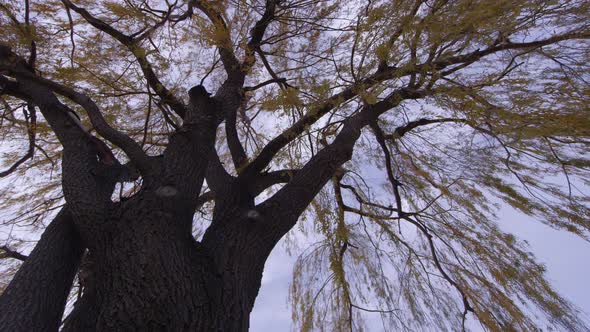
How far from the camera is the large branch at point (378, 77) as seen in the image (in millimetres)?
2131

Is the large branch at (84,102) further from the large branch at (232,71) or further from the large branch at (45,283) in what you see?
the large branch at (232,71)

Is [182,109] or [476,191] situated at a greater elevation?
[182,109]

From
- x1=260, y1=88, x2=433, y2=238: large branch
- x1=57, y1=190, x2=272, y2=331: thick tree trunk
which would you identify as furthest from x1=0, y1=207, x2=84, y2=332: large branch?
x1=260, y1=88, x2=433, y2=238: large branch

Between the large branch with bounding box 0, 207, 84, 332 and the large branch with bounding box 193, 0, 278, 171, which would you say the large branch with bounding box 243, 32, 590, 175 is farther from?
the large branch with bounding box 0, 207, 84, 332

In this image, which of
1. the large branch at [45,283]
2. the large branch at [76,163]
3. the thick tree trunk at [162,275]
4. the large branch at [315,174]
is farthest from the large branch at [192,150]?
the large branch at [45,283]

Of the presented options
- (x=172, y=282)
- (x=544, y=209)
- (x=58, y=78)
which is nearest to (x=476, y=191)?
(x=544, y=209)

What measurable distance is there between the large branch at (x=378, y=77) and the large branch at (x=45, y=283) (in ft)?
3.34

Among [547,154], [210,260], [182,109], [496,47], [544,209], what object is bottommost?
[210,260]

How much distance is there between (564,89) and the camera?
2.08 m

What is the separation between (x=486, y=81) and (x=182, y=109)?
2.27 meters

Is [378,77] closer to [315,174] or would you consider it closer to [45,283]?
[315,174]

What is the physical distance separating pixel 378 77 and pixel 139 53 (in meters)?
1.58

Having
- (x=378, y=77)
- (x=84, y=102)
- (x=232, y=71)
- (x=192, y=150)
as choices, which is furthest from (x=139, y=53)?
(x=378, y=77)

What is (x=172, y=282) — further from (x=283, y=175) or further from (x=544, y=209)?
(x=544, y=209)
